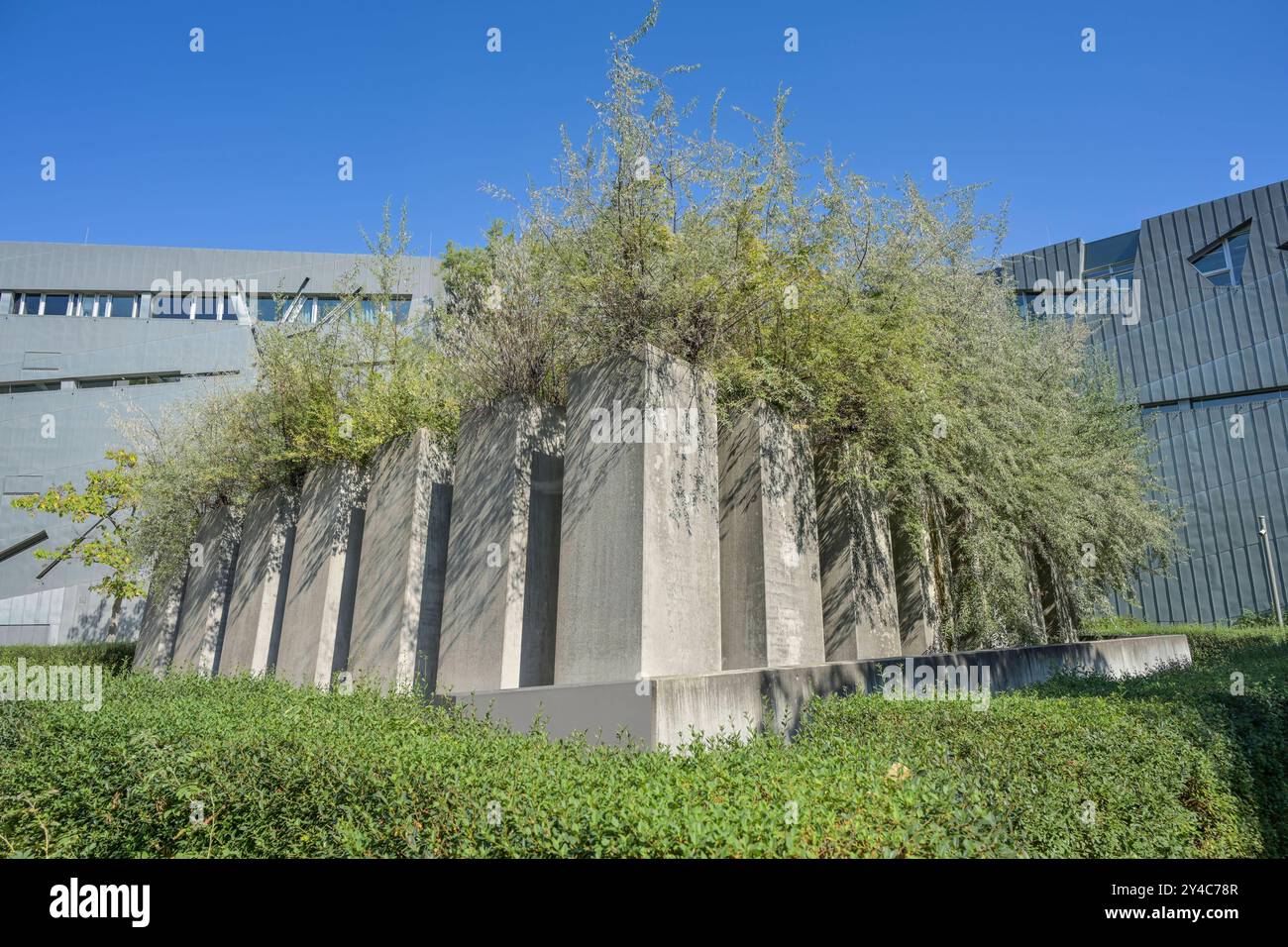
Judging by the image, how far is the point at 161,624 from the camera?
1411 centimetres

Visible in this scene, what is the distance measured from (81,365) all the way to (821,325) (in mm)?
29243

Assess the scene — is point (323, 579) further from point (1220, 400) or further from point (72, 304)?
point (1220, 400)

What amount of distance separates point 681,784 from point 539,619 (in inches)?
172

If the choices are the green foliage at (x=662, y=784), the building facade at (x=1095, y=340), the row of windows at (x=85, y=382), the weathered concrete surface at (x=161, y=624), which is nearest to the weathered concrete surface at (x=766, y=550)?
the green foliage at (x=662, y=784)

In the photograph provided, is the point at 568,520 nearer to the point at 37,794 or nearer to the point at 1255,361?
the point at 37,794

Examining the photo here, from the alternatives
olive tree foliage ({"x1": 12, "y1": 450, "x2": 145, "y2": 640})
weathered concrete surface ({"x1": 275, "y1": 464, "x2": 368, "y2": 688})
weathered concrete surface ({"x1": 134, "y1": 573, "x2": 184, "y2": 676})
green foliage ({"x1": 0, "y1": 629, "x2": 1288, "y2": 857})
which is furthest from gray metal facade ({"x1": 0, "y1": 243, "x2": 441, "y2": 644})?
green foliage ({"x1": 0, "y1": 629, "x2": 1288, "y2": 857})

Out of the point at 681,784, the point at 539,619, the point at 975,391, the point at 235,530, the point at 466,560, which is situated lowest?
the point at 681,784

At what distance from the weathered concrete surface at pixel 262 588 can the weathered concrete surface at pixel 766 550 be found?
22.0ft

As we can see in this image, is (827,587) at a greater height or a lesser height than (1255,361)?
lesser

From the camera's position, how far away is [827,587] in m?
8.47

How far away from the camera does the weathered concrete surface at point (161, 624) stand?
13844 mm

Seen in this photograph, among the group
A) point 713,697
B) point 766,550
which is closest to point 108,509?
point 766,550
